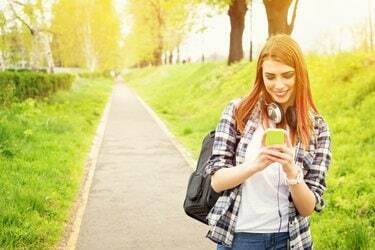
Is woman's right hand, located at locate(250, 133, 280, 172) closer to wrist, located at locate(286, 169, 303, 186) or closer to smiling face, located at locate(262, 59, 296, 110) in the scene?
wrist, located at locate(286, 169, 303, 186)

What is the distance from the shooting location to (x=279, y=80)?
261 centimetres

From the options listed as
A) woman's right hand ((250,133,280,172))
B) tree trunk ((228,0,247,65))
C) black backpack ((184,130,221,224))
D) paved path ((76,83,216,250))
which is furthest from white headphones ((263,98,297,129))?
tree trunk ((228,0,247,65))

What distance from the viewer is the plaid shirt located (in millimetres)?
2660

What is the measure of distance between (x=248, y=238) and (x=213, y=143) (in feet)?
1.57

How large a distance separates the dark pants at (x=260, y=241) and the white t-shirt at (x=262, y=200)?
28 millimetres

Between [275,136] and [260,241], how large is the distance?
2.09 ft

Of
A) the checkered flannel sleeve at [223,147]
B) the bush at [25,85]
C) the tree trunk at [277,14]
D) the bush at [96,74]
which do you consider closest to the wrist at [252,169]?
the checkered flannel sleeve at [223,147]

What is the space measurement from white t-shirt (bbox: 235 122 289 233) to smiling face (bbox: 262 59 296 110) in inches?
8.7

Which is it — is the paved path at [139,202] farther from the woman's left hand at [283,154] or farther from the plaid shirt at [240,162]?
the woman's left hand at [283,154]

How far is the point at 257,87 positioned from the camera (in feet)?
9.00

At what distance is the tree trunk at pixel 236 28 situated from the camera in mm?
24547

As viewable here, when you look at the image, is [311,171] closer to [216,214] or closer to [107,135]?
[216,214]

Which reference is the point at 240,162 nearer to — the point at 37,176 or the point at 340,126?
the point at 37,176

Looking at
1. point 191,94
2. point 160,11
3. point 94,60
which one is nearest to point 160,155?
point 191,94
